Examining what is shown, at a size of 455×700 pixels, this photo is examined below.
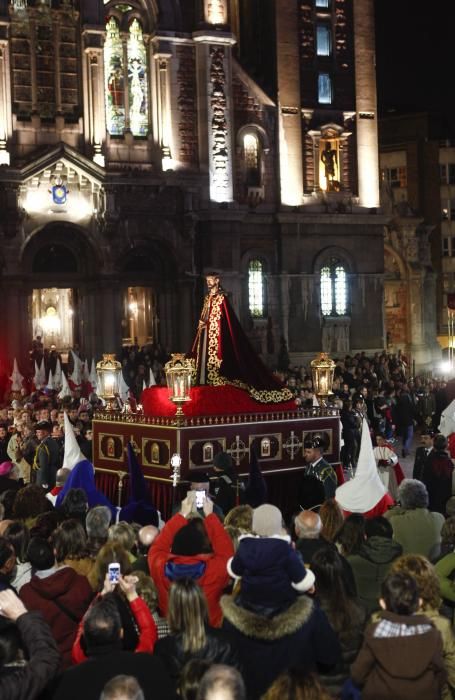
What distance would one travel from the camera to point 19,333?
1305 inches

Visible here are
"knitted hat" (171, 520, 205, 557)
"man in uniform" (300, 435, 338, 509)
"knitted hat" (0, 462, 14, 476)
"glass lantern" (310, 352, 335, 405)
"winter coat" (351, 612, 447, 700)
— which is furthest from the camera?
"glass lantern" (310, 352, 335, 405)

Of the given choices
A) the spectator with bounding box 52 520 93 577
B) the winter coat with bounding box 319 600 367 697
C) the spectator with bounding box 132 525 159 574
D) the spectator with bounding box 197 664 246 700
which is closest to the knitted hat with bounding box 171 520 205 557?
the spectator with bounding box 132 525 159 574

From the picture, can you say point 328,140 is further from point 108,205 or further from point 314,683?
point 314,683

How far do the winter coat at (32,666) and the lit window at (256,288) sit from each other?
33.2 m

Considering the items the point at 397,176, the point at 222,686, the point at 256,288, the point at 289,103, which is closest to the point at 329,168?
the point at 289,103

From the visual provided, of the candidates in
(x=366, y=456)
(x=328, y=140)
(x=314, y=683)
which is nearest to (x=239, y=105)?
(x=328, y=140)

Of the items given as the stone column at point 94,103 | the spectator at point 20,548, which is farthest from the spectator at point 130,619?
the stone column at point 94,103

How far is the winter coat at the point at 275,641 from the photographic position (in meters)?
A: 6.11

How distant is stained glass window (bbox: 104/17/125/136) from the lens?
35.5 metres

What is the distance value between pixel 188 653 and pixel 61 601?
1284 mm

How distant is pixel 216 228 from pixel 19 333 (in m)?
8.09

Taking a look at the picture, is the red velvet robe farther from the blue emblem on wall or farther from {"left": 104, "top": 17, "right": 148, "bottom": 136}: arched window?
{"left": 104, "top": 17, "right": 148, "bottom": 136}: arched window

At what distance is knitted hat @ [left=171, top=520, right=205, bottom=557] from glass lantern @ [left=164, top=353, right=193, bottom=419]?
8.60 meters

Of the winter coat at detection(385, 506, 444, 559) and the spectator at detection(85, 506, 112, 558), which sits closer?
the spectator at detection(85, 506, 112, 558)
